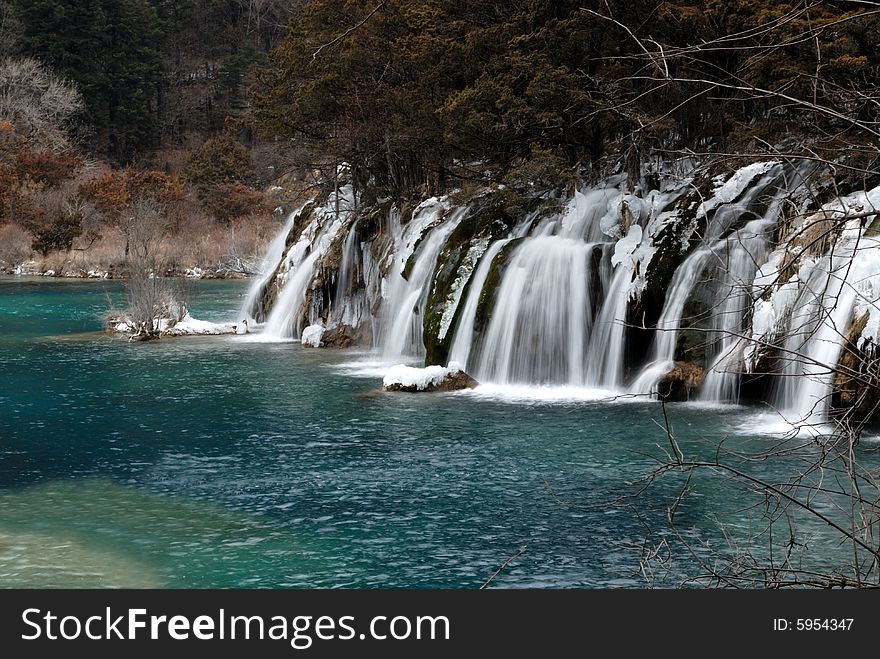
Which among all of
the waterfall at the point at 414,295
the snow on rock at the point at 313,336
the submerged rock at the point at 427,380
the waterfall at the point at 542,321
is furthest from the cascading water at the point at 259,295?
the submerged rock at the point at 427,380

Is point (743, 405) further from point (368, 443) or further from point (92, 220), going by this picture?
point (92, 220)

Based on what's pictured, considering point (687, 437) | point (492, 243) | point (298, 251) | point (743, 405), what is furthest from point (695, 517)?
point (298, 251)

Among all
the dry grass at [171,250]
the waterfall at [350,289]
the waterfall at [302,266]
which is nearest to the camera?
the waterfall at [350,289]

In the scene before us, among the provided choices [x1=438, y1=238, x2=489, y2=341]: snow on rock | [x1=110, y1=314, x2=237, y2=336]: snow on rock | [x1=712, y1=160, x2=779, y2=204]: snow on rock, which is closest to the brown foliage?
[x1=110, y1=314, x2=237, y2=336]: snow on rock

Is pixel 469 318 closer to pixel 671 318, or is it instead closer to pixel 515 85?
pixel 671 318

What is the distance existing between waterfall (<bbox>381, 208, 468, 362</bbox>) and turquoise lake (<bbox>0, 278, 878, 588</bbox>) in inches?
121

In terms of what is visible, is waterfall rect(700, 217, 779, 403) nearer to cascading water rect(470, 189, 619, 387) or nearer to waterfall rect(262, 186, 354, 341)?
cascading water rect(470, 189, 619, 387)

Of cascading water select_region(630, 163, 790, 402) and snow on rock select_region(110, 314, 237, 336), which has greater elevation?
cascading water select_region(630, 163, 790, 402)

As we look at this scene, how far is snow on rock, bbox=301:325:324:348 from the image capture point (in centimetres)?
2341

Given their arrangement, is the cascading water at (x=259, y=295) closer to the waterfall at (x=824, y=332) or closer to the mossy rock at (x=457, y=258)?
the mossy rock at (x=457, y=258)

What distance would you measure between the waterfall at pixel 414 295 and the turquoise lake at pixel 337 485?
3073 mm

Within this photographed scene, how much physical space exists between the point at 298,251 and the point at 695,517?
1971 centimetres

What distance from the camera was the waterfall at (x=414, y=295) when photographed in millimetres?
21125

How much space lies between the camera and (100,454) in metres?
12.5
